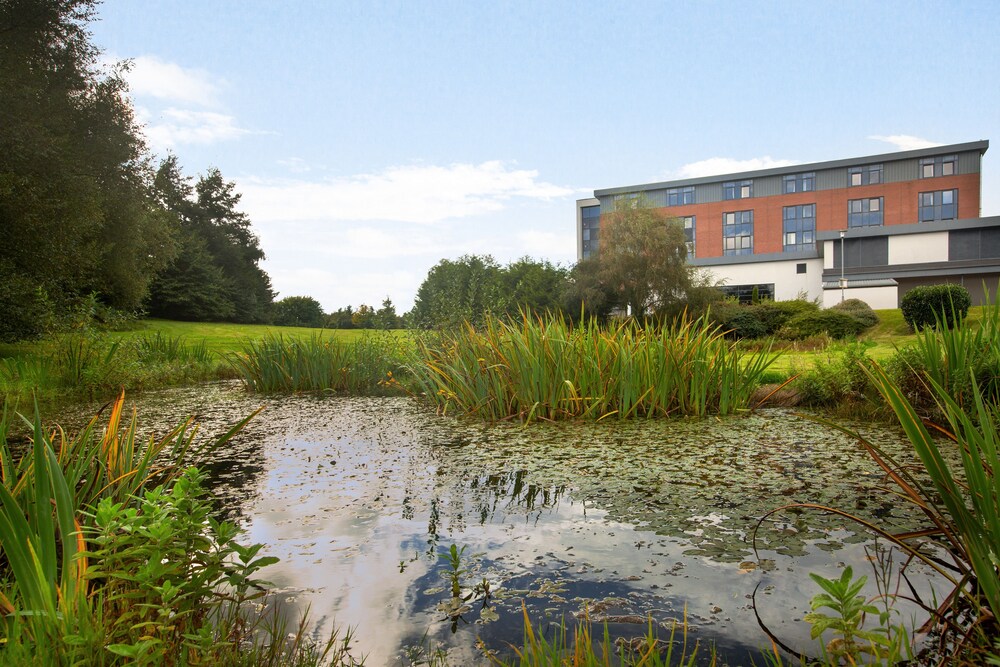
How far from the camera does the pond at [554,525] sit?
2.02 meters

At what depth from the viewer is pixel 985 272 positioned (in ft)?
94.3

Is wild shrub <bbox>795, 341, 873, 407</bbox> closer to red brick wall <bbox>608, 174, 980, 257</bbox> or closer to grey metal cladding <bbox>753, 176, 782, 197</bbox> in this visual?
red brick wall <bbox>608, 174, 980, 257</bbox>

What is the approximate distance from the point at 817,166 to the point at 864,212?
161 inches

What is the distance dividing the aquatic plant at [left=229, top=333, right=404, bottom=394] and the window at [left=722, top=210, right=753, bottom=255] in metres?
37.5

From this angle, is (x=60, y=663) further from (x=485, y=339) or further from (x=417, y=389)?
(x=417, y=389)

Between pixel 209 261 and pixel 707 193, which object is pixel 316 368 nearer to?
pixel 209 261

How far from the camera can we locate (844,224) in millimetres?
39625

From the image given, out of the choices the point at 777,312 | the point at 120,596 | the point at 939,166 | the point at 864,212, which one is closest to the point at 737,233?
the point at 864,212

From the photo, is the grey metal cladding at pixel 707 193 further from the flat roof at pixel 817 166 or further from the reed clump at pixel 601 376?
the reed clump at pixel 601 376

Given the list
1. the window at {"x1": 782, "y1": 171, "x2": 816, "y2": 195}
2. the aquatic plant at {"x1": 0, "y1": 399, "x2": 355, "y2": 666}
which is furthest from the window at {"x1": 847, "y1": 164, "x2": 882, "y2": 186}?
the aquatic plant at {"x1": 0, "y1": 399, "x2": 355, "y2": 666}

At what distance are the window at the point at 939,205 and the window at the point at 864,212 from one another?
2173mm

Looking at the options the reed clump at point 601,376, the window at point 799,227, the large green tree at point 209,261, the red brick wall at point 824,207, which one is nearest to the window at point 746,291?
the red brick wall at point 824,207

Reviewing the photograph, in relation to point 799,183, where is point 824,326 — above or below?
below

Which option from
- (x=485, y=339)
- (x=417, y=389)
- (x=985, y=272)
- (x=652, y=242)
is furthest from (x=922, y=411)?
(x=985, y=272)
